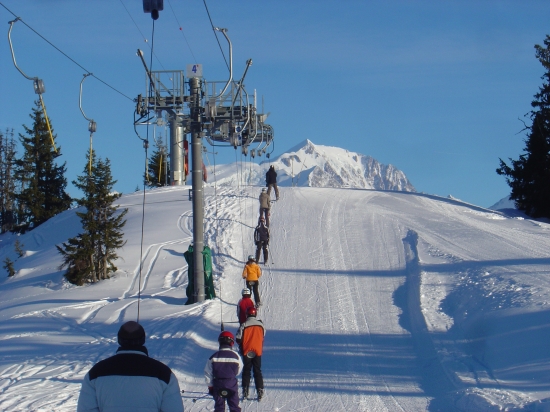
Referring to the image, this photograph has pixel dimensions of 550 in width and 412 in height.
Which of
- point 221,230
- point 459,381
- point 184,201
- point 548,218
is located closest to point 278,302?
point 459,381

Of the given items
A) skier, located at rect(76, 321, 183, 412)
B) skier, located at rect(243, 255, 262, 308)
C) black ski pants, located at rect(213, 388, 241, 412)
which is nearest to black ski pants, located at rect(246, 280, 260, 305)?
skier, located at rect(243, 255, 262, 308)

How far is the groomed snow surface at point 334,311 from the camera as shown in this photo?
9672mm

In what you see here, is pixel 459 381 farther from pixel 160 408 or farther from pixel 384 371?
pixel 160 408

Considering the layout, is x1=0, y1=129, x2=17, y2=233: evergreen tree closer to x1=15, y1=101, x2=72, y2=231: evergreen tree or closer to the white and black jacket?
x1=15, y1=101, x2=72, y2=231: evergreen tree

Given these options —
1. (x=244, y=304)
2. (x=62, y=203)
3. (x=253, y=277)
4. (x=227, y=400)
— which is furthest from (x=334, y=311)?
(x=62, y=203)

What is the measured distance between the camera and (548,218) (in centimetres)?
3612

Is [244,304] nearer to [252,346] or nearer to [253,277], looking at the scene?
[252,346]

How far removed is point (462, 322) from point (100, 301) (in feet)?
35.4

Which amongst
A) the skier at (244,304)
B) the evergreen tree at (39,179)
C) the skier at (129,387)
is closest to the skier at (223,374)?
the skier at (244,304)

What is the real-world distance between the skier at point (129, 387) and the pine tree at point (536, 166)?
3633cm

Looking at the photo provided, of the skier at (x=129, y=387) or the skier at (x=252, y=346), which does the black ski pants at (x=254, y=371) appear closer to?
the skier at (x=252, y=346)

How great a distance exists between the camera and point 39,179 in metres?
47.3

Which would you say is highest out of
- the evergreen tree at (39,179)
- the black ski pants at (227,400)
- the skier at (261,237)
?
the evergreen tree at (39,179)

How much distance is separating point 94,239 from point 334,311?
1188cm
